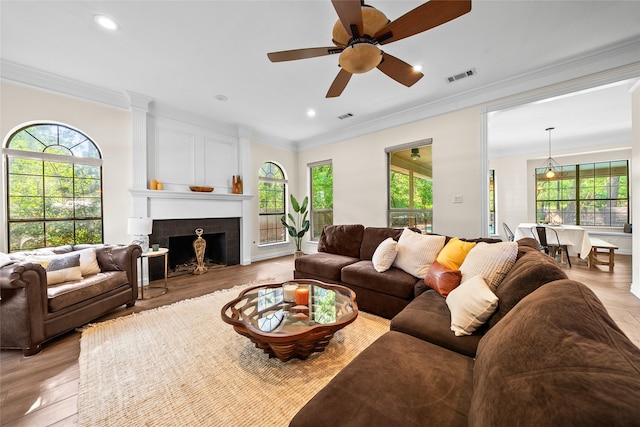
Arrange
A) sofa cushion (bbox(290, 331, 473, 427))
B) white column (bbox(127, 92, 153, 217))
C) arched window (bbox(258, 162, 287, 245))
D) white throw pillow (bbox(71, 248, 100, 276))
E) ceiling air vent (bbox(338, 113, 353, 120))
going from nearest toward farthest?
sofa cushion (bbox(290, 331, 473, 427)) → white throw pillow (bbox(71, 248, 100, 276)) → white column (bbox(127, 92, 153, 217)) → ceiling air vent (bbox(338, 113, 353, 120)) → arched window (bbox(258, 162, 287, 245))

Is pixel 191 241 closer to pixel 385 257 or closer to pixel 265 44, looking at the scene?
pixel 265 44

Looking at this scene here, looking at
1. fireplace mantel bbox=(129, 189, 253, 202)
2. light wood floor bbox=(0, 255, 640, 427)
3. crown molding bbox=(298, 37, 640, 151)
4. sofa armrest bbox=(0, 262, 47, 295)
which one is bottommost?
light wood floor bbox=(0, 255, 640, 427)

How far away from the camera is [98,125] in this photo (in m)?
3.64

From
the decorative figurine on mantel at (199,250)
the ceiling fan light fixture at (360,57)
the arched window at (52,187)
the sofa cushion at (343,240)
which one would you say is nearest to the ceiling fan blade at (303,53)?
the ceiling fan light fixture at (360,57)

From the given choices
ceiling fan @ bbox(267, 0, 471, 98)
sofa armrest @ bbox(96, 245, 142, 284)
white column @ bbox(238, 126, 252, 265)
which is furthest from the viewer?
white column @ bbox(238, 126, 252, 265)

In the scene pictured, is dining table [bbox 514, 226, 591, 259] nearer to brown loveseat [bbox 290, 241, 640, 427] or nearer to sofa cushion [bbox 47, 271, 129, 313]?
brown loveseat [bbox 290, 241, 640, 427]

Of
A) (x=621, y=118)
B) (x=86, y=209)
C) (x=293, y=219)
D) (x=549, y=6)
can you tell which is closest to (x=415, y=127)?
(x=549, y=6)

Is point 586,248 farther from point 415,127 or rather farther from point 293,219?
point 293,219

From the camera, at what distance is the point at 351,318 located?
1.76 metres

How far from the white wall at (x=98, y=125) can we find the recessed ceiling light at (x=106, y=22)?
1783 mm

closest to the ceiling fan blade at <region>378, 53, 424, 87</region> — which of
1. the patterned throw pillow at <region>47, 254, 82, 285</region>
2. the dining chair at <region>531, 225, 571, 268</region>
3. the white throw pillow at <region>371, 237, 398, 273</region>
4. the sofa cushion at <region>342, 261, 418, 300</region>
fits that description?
the white throw pillow at <region>371, 237, 398, 273</region>

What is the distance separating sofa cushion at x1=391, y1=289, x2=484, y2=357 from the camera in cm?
134

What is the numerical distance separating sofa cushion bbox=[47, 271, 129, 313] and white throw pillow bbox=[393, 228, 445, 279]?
3161 millimetres

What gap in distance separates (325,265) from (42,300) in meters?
2.67
